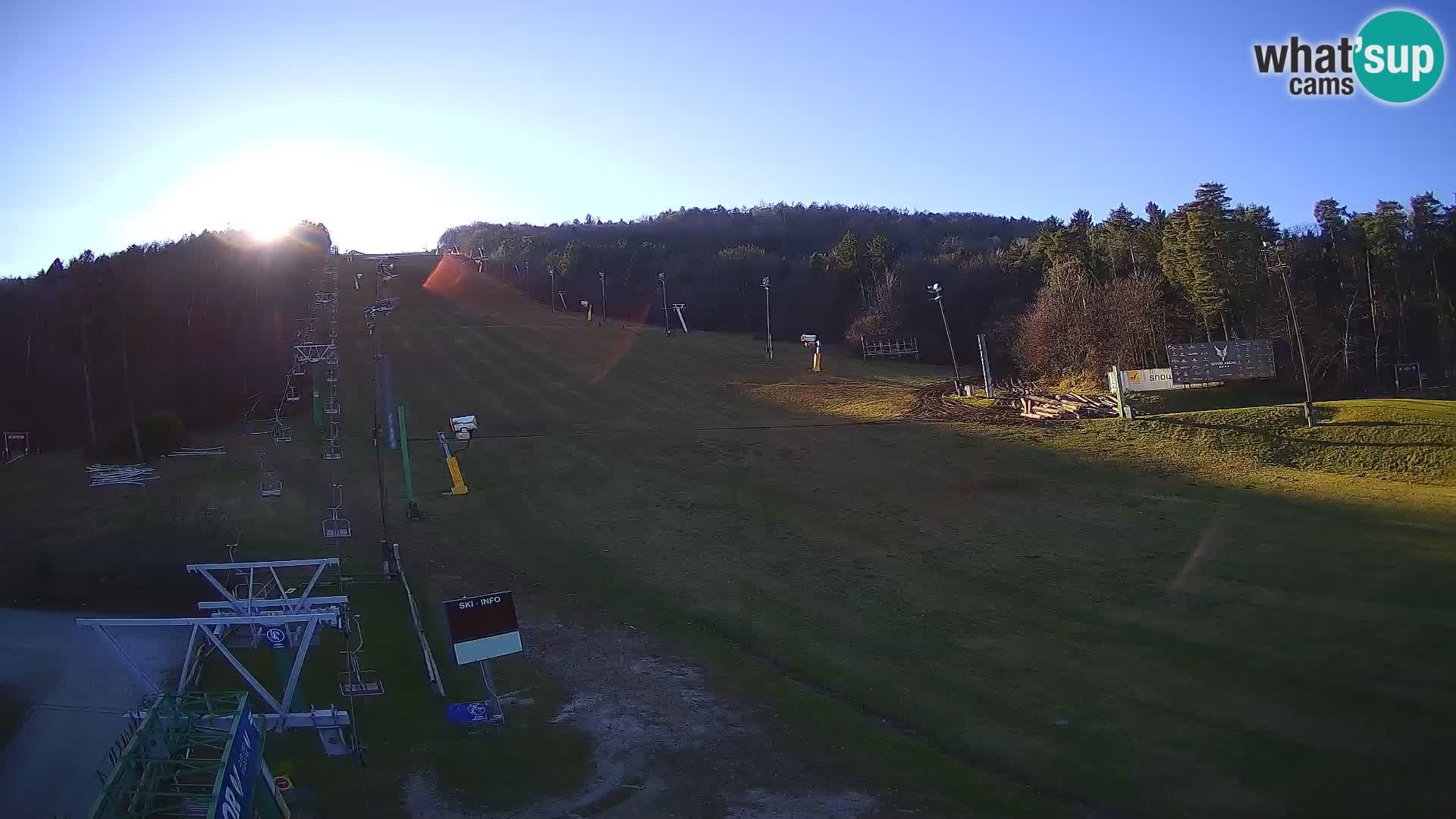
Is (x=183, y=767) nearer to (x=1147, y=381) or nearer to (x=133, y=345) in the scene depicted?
(x=1147, y=381)

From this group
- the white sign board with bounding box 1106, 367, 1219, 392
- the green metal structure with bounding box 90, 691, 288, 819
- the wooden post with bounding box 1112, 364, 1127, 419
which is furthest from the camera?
the white sign board with bounding box 1106, 367, 1219, 392

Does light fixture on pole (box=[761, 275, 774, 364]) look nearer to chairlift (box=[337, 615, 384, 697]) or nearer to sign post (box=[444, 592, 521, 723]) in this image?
chairlift (box=[337, 615, 384, 697])

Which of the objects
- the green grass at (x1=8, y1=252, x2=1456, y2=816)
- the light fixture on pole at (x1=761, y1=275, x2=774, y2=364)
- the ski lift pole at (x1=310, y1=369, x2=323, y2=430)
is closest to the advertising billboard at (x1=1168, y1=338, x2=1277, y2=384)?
the green grass at (x1=8, y1=252, x2=1456, y2=816)

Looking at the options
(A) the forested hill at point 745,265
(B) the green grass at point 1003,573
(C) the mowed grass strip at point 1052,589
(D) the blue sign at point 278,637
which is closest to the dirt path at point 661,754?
(B) the green grass at point 1003,573

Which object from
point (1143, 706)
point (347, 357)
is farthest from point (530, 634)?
point (347, 357)


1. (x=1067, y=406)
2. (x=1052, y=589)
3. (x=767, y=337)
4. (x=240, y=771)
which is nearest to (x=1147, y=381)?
(x=1067, y=406)

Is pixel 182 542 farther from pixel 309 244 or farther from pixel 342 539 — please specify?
pixel 309 244
